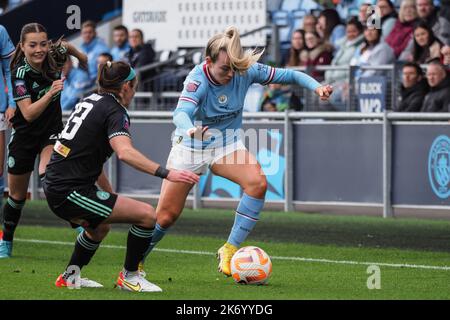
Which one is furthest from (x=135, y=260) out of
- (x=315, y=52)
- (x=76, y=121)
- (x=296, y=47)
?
(x=296, y=47)

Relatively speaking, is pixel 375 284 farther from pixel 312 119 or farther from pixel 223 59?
pixel 312 119

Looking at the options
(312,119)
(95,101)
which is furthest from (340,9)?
(95,101)

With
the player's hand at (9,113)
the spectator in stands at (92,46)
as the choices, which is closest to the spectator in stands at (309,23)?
the spectator in stands at (92,46)

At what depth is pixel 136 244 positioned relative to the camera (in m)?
8.85

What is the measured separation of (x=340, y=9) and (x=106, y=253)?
9740mm

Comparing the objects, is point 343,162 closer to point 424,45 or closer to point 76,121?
point 424,45

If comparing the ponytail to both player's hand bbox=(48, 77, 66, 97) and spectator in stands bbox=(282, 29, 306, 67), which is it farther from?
spectator in stands bbox=(282, 29, 306, 67)

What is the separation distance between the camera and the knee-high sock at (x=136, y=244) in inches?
348

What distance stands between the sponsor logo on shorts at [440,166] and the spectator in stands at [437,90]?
3.33 feet

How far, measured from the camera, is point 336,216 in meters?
16.2

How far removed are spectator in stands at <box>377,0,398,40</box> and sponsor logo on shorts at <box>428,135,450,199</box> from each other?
3.73 metres

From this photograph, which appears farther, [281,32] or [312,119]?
[281,32]

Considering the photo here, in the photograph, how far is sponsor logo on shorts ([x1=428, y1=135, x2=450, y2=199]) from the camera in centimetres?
1491

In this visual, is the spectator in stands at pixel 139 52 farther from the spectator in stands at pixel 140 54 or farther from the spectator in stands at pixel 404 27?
the spectator in stands at pixel 404 27
